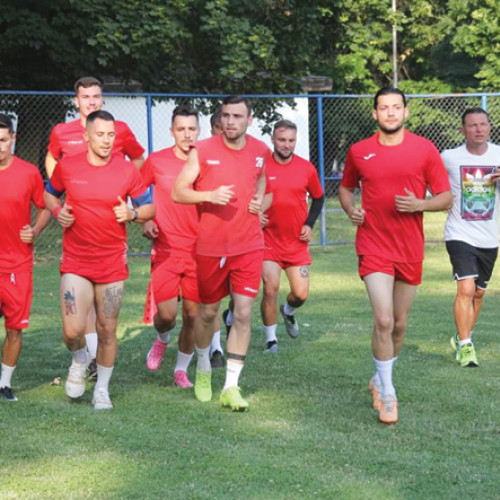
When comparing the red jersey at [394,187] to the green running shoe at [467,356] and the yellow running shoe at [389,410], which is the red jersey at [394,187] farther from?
the green running shoe at [467,356]

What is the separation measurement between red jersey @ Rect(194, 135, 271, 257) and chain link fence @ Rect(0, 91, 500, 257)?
10278mm

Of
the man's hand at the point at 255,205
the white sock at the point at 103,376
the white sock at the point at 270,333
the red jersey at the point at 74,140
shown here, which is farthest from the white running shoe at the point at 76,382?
the white sock at the point at 270,333

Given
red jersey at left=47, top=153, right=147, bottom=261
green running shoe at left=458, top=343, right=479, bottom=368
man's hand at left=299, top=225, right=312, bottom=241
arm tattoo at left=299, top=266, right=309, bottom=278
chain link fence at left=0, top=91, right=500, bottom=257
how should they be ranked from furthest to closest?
chain link fence at left=0, top=91, right=500, bottom=257 → arm tattoo at left=299, top=266, right=309, bottom=278 → man's hand at left=299, top=225, right=312, bottom=241 → green running shoe at left=458, top=343, right=479, bottom=368 → red jersey at left=47, top=153, right=147, bottom=261

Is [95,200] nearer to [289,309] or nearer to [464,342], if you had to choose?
[464,342]

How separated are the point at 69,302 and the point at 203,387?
124 cm

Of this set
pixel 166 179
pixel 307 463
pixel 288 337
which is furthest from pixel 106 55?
pixel 307 463

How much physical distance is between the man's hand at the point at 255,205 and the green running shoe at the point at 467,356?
2816 mm

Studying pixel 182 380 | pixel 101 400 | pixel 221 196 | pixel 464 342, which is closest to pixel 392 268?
pixel 221 196

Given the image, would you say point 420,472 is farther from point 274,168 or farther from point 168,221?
point 274,168

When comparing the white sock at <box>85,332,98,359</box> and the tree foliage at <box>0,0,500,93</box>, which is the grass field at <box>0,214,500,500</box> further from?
the tree foliage at <box>0,0,500,93</box>

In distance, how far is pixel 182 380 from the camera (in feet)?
30.9

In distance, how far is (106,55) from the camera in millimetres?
21391

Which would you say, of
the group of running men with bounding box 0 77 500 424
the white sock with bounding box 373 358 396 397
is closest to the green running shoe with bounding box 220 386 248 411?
the group of running men with bounding box 0 77 500 424

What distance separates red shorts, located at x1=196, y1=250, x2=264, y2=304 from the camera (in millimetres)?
8508
